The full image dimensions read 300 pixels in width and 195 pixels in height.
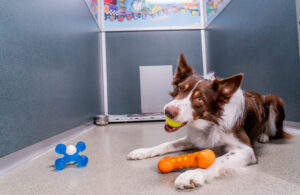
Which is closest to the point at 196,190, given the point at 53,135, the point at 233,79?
the point at 233,79

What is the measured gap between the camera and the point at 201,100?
1247 mm

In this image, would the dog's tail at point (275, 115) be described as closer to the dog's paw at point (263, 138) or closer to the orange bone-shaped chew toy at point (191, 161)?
the dog's paw at point (263, 138)

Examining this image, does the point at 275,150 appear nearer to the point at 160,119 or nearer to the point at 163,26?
the point at 160,119

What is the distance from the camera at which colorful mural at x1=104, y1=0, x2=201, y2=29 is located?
14.3 feet

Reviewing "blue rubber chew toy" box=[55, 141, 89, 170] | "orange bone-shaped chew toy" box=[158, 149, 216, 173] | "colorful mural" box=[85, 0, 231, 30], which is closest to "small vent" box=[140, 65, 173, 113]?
"colorful mural" box=[85, 0, 231, 30]

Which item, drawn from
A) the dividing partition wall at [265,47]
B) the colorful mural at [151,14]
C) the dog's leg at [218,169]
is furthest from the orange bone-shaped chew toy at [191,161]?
the colorful mural at [151,14]

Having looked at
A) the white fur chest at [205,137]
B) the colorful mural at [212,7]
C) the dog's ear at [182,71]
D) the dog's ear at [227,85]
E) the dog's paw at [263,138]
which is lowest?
the dog's paw at [263,138]

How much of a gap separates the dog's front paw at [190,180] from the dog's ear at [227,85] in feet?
1.84

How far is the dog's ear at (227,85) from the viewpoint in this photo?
3.95 ft

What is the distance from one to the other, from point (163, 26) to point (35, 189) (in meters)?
4.15

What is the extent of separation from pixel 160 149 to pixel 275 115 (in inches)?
48.2

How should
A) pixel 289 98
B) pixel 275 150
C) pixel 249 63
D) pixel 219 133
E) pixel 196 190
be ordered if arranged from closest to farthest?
pixel 196 190
pixel 219 133
pixel 275 150
pixel 289 98
pixel 249 63

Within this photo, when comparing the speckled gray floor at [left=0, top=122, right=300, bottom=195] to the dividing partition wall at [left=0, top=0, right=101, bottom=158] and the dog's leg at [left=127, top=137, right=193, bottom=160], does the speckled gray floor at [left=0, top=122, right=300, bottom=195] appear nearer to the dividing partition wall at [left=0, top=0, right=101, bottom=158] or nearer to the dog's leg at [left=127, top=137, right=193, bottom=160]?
the dog's leg at [left=127, top=137, right=193, bottom=160]

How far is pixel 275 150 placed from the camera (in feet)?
5.06
